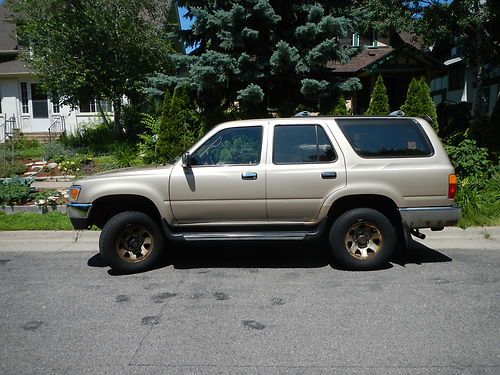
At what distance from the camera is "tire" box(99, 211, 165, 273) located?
568 centimetres

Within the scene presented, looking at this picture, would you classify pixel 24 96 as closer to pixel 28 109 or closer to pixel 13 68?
pixel 28 109

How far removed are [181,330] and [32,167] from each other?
35.7ft

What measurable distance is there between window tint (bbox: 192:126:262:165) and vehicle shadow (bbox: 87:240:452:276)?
1100 millimetres

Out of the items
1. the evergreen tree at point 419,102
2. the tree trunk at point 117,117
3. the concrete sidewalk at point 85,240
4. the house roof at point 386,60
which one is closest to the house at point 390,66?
the house roof at point 386,60

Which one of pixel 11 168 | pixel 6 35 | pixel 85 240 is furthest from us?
pixel 6 35

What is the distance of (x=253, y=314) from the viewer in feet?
14.6

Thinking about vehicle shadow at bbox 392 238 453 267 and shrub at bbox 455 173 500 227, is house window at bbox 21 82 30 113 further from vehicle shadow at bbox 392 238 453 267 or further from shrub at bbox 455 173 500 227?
vehicle shadow at bbox 392 238 453 267

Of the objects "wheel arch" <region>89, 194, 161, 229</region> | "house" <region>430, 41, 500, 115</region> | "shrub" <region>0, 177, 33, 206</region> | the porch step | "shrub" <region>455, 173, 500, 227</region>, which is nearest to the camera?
"wheel arch" <region>89, 194, 161, 229</region>

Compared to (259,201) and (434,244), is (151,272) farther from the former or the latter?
(434,244)

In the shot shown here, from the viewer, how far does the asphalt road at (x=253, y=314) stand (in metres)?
3.55

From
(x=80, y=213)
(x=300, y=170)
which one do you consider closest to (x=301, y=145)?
(x=300, y=170)

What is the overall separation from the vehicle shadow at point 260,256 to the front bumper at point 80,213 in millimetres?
741

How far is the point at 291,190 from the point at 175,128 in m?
6.35

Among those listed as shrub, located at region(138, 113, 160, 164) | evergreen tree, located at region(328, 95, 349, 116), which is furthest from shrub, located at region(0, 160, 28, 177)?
evergreen tree, located at region(328, 95, 349, 116)
